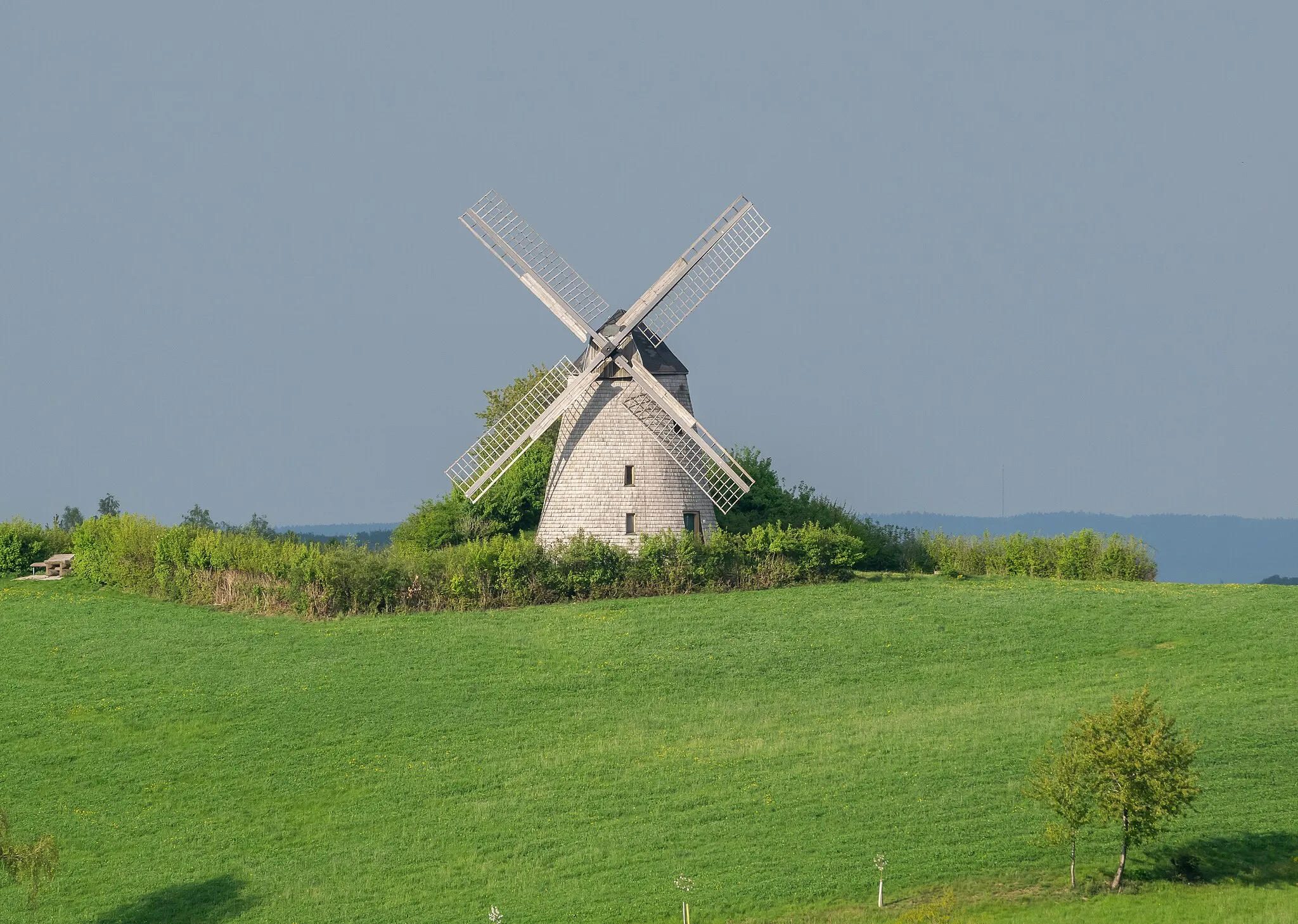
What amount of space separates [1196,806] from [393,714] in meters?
20.4

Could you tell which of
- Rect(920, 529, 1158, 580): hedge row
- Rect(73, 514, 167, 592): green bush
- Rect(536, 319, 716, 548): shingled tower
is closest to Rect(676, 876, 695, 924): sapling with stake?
Rect(536, 319, 716, 548): shingled tower

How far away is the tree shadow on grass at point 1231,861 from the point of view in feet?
94.1

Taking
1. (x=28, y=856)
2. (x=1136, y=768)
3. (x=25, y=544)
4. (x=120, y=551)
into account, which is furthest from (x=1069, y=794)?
(x=25, y=544)

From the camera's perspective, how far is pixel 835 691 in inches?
1607

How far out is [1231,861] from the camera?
96.0ft

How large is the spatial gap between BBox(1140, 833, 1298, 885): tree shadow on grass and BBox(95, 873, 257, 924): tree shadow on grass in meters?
18.1

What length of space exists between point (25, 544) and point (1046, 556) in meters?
41.6

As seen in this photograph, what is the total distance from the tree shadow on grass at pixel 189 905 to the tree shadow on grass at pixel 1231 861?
18.1 m

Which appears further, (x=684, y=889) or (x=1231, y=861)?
(x=1231, y=861)

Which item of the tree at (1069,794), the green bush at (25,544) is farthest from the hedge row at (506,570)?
the tree at (1069,794)

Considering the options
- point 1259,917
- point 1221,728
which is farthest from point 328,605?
point 1259,917

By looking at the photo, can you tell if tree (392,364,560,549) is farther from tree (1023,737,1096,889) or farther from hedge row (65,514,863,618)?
tree (1023,737,1096,889)

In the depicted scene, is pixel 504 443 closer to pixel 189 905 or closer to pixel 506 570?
pixel 506 570

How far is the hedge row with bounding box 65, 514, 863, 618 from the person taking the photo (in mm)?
49969
